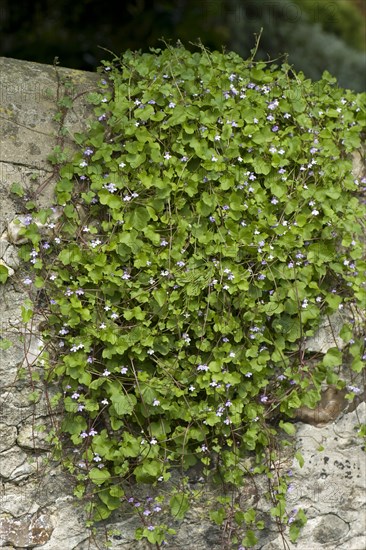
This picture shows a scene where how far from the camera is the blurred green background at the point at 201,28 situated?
5211 mm

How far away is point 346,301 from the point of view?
2.74 m

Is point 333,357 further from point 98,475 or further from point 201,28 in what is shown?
point 201,28

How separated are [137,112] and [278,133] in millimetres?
529

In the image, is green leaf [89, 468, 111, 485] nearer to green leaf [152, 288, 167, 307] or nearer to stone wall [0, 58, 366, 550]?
stone wall [0, 58, 366, 550]

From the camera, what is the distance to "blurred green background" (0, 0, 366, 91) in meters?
5.21

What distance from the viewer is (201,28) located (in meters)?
5.37

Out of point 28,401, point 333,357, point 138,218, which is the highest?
point 138,218

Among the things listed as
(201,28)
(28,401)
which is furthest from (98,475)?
(201,28)

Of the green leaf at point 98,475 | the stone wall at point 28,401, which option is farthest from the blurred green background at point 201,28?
the green leaf at point 98,475

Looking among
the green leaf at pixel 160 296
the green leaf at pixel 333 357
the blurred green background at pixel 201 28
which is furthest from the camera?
the blurred green background at pixel 201 28

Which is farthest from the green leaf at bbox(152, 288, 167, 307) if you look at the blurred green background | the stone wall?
the blurred green background

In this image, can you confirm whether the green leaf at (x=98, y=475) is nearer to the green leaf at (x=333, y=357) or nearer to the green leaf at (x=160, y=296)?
the green leaf at (x=160, y=296)

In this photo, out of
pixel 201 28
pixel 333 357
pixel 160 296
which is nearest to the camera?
pixel 160 296

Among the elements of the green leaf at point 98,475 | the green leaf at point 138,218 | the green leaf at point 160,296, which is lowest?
the green leaf at point 98,475
